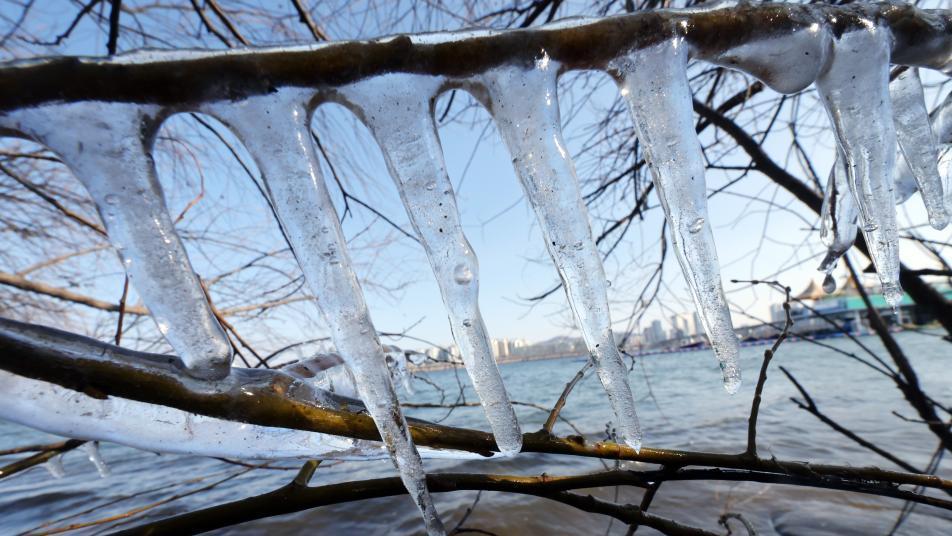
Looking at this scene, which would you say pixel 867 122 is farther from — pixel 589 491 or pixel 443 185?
pixel 589 491

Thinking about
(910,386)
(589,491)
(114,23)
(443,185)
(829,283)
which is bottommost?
(589,491)

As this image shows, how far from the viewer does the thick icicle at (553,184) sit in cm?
71

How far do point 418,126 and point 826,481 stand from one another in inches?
54.3

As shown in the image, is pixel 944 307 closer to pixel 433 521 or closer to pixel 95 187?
pixel 433 521

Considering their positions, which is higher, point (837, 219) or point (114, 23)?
point (114, 23)

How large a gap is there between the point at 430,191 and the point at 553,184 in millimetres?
212

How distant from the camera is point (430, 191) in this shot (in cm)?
72

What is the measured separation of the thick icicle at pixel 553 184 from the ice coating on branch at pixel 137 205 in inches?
19.6

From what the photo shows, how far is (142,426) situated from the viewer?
89 centimetres

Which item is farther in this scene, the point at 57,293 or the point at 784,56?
the point at 57,293

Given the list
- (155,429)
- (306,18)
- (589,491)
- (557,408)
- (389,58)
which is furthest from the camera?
(589,491)

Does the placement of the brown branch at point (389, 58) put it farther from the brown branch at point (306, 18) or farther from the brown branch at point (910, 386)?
the brown branch at point (910, 386)

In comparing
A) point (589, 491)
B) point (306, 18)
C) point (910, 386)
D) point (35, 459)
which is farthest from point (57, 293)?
point (589, 491)

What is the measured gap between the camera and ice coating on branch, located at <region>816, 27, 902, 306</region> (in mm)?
849
